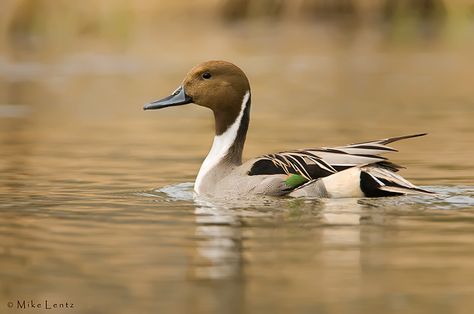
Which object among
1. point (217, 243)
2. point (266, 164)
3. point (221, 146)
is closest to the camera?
point (217, 243)

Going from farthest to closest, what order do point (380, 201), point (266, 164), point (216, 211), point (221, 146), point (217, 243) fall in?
point (221, 146) → point (266, 164) → point (380, 201) → point (216, 211) → point (217, 243)

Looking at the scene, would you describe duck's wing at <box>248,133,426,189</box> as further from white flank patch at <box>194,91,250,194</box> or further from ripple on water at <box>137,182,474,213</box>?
white flank patch at <box>194,91,250,194</box>

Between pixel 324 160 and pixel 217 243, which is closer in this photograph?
pixel 217 243

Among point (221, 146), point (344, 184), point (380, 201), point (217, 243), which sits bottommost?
point (217, 243)

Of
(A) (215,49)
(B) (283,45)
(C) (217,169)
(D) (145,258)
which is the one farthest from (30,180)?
(B) (283,45)

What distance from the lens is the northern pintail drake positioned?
26.9 ft

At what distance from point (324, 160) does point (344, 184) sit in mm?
200

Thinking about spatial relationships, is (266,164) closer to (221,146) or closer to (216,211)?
(216,211)

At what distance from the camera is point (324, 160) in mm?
8305

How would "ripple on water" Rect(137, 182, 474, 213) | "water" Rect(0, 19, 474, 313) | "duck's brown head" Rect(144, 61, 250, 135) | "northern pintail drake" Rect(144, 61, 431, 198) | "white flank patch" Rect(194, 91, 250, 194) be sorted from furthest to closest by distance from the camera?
1. "duck's brown head" Rect(144, 61, 250, 135)
2. "white flank patch" Rect(194, 91, 250, 194)
3. "northern pintail drake" Rect(144, 61, 431, 198)
4. "ripple on water" Rect(137, 182, 474, 213)
5. "water" Rect(0, 19, 474, 313)

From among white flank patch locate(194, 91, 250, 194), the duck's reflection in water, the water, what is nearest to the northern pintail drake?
white flank patch locate(194, 91, 250, 194)

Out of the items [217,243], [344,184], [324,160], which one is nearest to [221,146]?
[324,160]

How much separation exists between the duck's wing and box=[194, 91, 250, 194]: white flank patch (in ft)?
1.89

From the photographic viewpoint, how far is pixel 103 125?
13930mm
